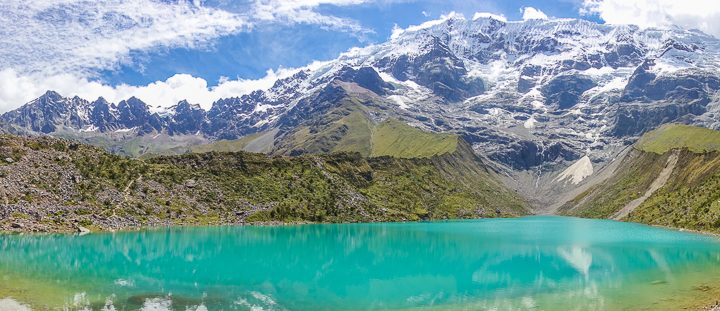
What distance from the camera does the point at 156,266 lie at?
76250 millimetres

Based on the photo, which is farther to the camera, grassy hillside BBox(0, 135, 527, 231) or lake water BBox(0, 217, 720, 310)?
grassy hillside BBox(0, 135, 527, 231)

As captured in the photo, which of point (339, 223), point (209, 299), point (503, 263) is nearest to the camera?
point (209, 299)

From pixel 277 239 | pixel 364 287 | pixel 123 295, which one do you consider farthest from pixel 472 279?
pixel 277 239

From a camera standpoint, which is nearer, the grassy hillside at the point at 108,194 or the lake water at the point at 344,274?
the lake water at the point at 344,274

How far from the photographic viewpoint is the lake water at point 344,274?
53.8 m

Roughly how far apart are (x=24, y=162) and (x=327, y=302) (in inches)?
4843

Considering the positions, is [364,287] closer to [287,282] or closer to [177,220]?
[287,282]

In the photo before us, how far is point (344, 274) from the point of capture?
73.1 m

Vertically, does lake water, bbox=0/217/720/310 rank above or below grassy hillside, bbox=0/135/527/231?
below

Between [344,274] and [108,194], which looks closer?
[344,274]

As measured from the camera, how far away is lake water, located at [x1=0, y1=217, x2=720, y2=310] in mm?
53781

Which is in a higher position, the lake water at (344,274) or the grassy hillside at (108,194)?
the grassy hillside at (108,194)

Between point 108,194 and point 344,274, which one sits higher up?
point 108,194

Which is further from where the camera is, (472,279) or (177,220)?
(177,220)
